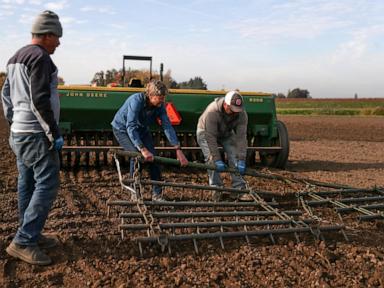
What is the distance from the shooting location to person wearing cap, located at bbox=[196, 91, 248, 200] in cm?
597

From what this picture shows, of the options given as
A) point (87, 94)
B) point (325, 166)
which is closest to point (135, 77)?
point (87, 94)

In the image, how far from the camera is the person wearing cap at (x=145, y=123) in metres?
5.44

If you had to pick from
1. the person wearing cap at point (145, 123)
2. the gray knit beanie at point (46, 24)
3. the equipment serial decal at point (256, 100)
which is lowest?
the person wearing cap at point (145, 123)

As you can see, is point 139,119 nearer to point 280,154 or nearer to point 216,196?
point 216,196

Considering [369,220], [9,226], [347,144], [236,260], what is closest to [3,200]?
[9,226]

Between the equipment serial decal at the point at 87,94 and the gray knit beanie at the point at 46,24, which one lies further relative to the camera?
the equipment serial decal at the point at 87,94

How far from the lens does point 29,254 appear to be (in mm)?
3648

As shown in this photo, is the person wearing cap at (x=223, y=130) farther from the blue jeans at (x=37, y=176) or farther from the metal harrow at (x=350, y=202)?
the blue jeans at (x=37, y=176)

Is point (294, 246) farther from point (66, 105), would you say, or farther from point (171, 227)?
point (66, 105)

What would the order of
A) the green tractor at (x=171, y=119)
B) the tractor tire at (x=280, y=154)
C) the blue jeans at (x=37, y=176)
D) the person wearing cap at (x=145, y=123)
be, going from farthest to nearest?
the tractor tire at (x=280, y=154), the green tractor at (x=171, y=119), the person wearing cap at (x=145, y=123), the blue jeans at (x=37, y=176)

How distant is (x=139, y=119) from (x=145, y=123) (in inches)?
4.3

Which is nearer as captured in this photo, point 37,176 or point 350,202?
point 37,176

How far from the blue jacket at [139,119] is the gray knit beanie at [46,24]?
201cm

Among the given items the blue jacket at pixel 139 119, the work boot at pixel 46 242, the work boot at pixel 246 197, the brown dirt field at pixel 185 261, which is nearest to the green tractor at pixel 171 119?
the blue jacket at pixel 139 119
